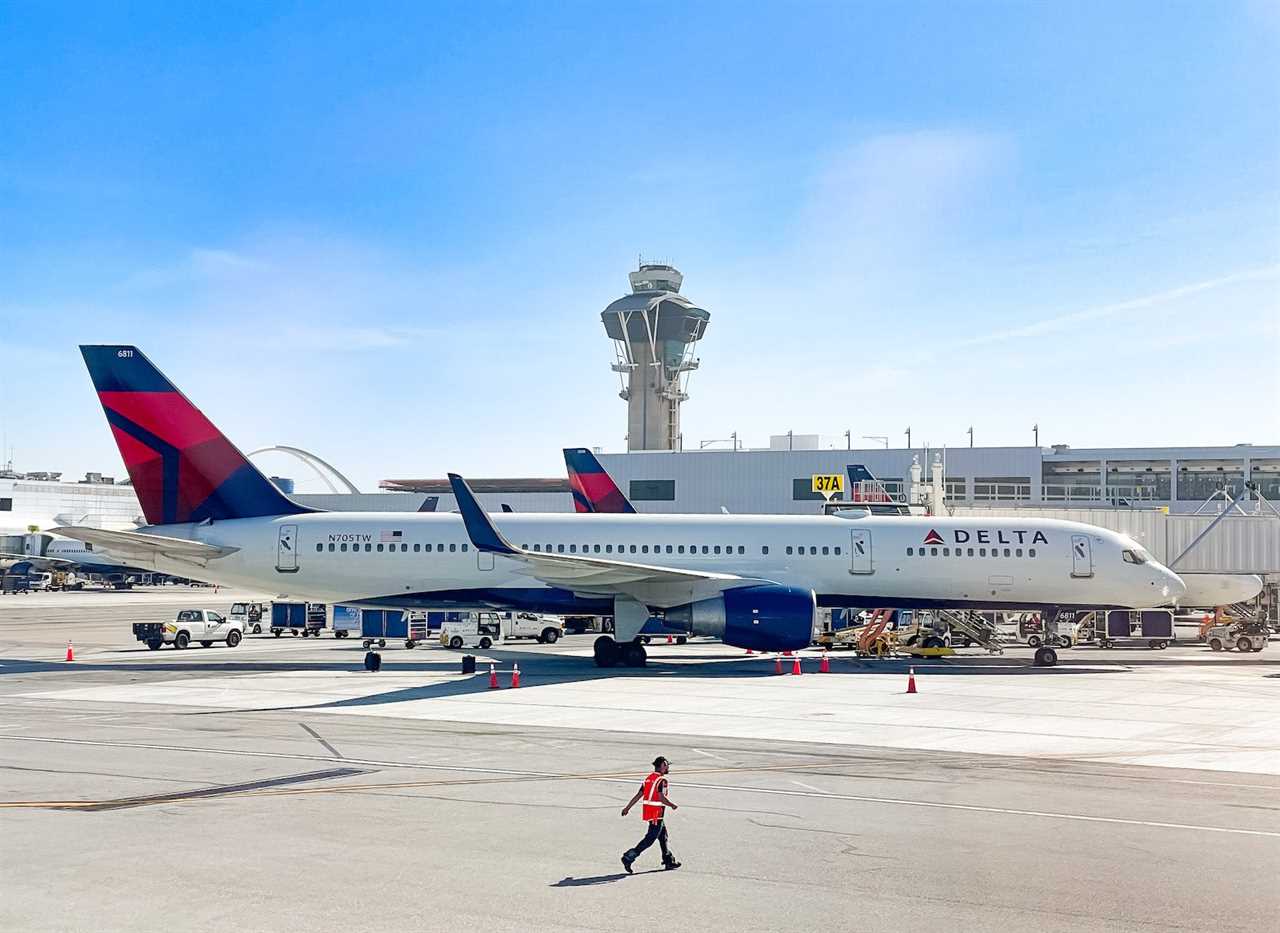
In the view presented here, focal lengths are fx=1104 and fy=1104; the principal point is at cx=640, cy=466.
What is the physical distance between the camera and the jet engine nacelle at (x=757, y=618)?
31.6m

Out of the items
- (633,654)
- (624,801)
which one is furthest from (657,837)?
(633,654)

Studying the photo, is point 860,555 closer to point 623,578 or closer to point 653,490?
point 623,578

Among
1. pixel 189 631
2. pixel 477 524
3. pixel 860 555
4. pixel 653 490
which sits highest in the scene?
pixel 653 490

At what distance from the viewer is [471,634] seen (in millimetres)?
42969

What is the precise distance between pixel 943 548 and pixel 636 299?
98097 mm

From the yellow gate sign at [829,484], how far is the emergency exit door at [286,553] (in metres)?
46.3

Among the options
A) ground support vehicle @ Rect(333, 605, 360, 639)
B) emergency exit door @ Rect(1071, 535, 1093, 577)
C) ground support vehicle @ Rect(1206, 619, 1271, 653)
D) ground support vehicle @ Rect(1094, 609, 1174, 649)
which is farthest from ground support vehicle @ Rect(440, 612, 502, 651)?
ground support vehicle @ Rect(1206, 619, 1271, 653)

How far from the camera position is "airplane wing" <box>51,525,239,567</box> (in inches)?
1234

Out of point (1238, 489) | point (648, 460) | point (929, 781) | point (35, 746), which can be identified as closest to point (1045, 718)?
point (929, 781)

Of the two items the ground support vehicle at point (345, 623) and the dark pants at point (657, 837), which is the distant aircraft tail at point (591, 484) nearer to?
the ground support vehicle at point (345, 623)

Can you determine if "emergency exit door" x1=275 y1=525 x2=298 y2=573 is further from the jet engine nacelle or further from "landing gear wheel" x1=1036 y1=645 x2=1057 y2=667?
"landing gear wheel" x1=1036 y1=645 x2=1057 y2=667

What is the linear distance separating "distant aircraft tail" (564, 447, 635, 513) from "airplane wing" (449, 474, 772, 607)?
21393 mm

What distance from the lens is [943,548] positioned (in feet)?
115

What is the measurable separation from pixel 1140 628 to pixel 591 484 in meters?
26.1
